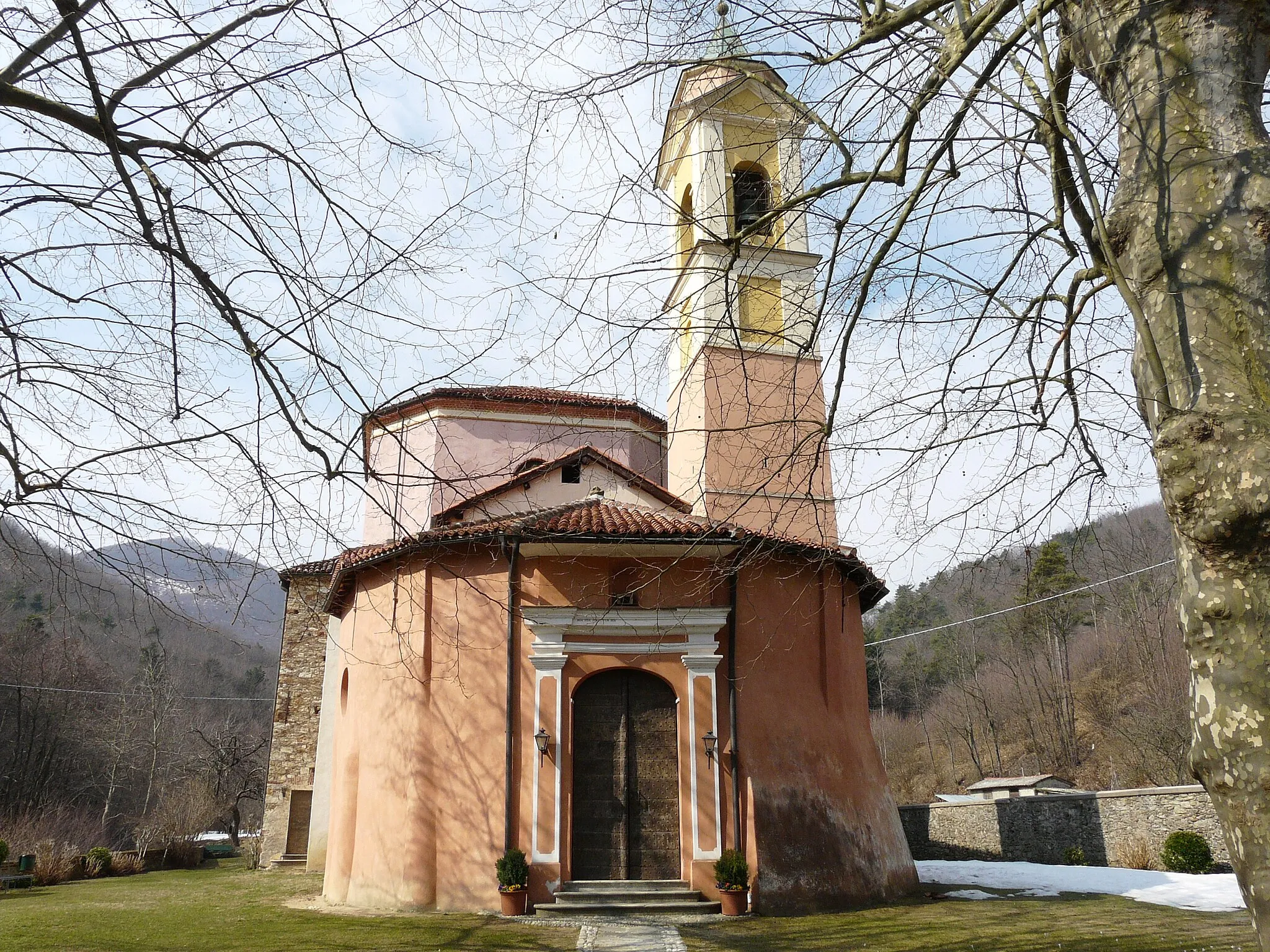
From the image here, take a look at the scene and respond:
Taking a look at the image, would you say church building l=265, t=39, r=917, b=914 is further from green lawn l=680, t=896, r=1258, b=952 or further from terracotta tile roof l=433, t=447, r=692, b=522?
green lawn l=680, t=896, r=1258, b=952

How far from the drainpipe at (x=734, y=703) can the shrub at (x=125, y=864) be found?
59.9 ft

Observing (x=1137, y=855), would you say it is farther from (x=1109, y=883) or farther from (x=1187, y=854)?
(x=1109, y=883)

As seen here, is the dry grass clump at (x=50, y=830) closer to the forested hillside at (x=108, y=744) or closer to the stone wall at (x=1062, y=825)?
the forested hillside at (x=108, y=744)

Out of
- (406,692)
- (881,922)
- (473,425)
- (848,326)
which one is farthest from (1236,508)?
(473,425)

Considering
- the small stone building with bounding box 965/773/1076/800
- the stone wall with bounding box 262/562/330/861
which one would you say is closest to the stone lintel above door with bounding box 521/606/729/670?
the stone wall with bounding box 262/562/330/861

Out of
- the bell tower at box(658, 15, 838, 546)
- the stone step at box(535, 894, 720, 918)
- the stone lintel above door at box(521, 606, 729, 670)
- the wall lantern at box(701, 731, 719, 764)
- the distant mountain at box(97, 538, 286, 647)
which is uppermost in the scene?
the bell tower at box(658, 15, 838, 546)

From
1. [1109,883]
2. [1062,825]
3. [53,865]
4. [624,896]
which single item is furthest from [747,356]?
[53,865]

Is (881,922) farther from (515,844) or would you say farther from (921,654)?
(921,654)

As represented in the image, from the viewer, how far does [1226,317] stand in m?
3.33

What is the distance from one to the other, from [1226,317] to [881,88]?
253 centimetres

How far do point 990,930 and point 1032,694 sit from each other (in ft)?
145

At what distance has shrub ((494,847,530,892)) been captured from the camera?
10805mm

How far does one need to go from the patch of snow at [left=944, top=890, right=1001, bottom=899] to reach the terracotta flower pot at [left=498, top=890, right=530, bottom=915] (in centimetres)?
649

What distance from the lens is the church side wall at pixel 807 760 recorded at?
11570 millimetres
